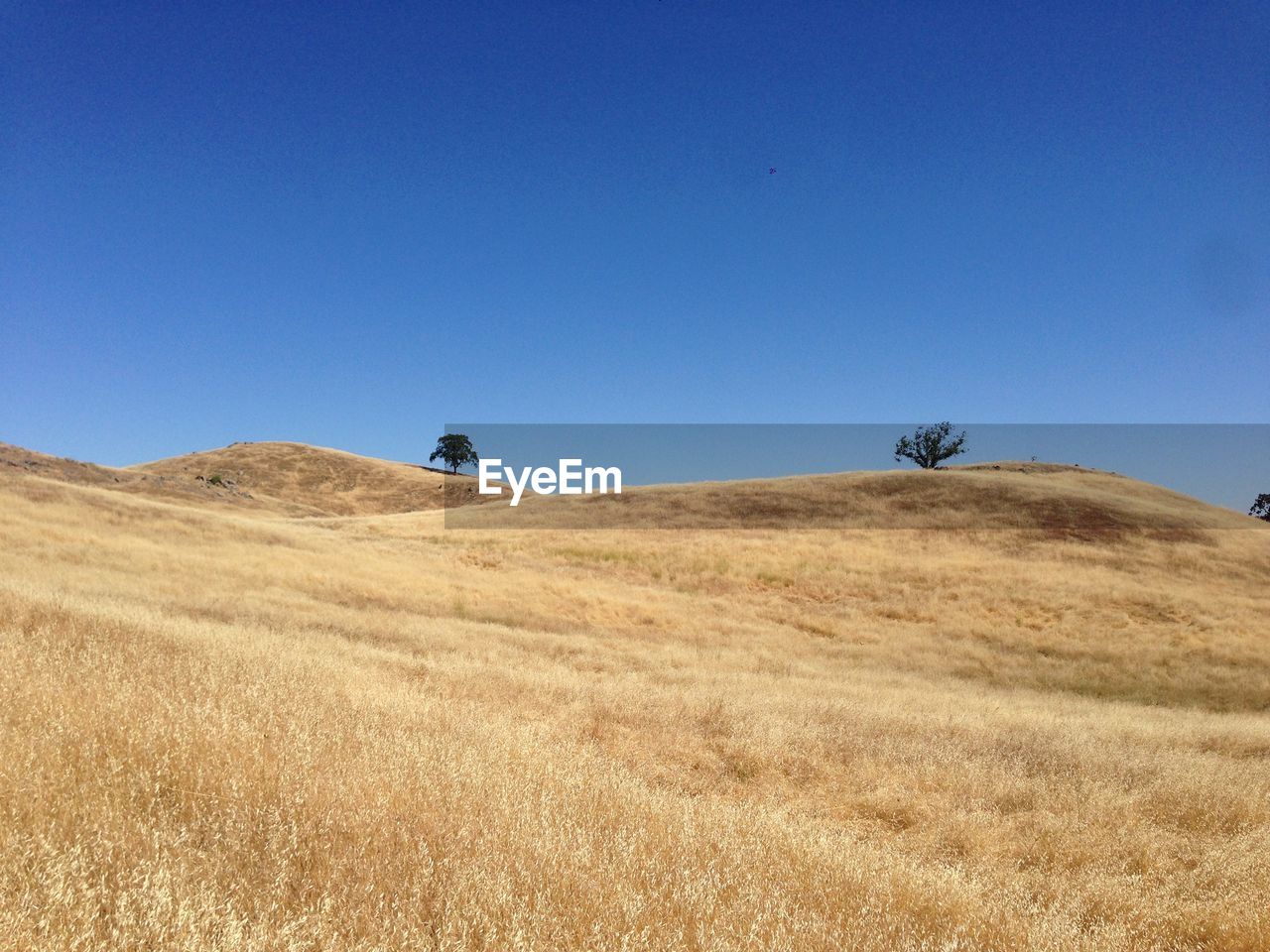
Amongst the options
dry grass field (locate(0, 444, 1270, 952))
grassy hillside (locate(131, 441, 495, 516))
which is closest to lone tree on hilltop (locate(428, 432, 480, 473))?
grassy hillside (locate(131, 441, 495, 516))

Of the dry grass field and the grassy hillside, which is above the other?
the grassy hillside

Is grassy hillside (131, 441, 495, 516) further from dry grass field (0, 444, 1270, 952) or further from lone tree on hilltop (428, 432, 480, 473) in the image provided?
dry grass field (0, 444, 1270, 952)

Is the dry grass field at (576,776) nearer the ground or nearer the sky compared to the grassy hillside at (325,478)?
nearer the ground

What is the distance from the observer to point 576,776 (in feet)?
18.7

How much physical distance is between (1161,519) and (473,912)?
4721 cm

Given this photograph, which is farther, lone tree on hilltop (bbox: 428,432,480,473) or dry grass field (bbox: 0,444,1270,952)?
lone tree on hilltop (bbox: 428,432,480,473)

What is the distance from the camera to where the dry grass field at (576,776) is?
144 inches

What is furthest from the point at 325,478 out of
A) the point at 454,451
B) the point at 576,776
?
the point at 576,776

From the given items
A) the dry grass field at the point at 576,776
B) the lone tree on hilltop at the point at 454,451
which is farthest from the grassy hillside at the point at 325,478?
the dry grass field at the point at 576,776

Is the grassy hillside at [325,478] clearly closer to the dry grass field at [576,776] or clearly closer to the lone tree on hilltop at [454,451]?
the lone tree on hilltop at [454,451]

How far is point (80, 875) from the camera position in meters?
3.36

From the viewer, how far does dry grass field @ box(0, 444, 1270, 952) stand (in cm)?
365

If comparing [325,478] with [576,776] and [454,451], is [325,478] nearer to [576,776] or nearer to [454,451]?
[454,451]

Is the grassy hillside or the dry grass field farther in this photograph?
the grassy hillside
